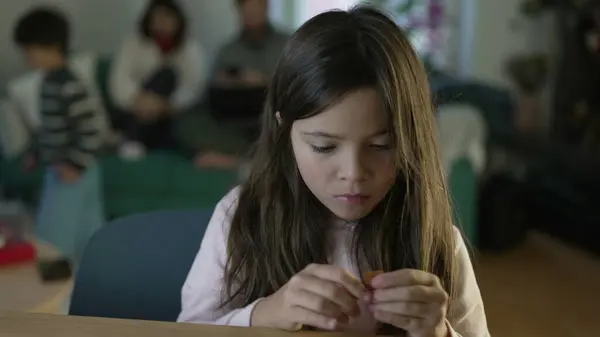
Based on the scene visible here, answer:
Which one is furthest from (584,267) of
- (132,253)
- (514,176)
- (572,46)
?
(132,253)

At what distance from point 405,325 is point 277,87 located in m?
0.35

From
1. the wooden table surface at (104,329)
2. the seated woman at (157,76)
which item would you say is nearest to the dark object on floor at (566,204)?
the seated woman at (157,76)

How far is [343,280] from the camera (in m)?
0.89

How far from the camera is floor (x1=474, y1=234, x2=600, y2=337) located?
298 centimetres

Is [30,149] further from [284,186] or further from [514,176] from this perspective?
[284,186]

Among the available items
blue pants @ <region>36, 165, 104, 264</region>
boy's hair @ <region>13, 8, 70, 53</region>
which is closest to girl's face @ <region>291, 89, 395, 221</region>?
blue pants @ <region>36, 165, 104, 264</region>

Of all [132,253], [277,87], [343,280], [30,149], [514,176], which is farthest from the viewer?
[514,176]

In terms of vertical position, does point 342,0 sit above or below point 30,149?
above

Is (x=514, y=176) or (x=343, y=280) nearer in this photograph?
(x=343, y=280)

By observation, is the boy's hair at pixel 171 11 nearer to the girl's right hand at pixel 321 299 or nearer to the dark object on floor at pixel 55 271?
the dark object on floor at pixel 55 271

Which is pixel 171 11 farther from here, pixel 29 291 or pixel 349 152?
pixel 349 152

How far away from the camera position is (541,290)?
3.38 meters

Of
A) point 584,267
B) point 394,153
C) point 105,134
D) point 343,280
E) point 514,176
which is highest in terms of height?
point 394,153

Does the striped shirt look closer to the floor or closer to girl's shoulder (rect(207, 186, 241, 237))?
the floor
